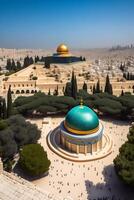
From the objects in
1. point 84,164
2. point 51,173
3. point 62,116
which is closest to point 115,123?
point 62,116

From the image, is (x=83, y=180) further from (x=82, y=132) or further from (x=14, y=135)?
(x=14, y=135)

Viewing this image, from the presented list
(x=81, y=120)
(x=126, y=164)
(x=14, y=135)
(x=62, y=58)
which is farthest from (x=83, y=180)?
(x=62, y=58)

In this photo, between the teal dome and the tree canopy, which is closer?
A: the tree canopy

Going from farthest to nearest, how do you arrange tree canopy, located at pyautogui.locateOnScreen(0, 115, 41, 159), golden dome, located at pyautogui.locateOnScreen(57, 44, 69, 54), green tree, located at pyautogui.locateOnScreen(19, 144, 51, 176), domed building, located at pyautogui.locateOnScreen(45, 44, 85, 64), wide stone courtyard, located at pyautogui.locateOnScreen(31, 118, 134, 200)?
1. golden dome, located at pyautogui.locateOnScreen(57, 44, 69, 54)
2. domed building, located at pyautogui.locateOnScreen(45, 44, 85, 64)
3. tree canopy, located at pyautogui.locateOnScreen(0, 115, 41, 159)
4. green tree, located at pyautogui.locateOnScreen(19, 144, 51, 176)
5. wide stone courtyard, located at pyautogui.locateOnScreen(31, 118, 134, 200)

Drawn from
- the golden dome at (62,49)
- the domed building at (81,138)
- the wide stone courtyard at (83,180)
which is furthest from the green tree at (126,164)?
the golden dome at (62,49)

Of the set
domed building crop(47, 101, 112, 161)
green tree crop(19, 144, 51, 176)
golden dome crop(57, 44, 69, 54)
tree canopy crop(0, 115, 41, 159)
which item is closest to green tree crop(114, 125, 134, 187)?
domed building crop(47, 101, 112, 161)

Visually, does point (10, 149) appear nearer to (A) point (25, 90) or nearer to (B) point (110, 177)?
(B) point (110, 177)

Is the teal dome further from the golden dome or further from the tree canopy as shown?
the golden dome

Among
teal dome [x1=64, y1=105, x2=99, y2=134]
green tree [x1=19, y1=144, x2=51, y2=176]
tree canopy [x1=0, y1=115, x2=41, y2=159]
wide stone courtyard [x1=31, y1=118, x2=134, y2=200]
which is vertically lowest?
wide stone courtyard [x1=31, y1=118, x2=134, y2=200]

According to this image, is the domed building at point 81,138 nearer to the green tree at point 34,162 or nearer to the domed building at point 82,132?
the domed building at point 82,132
